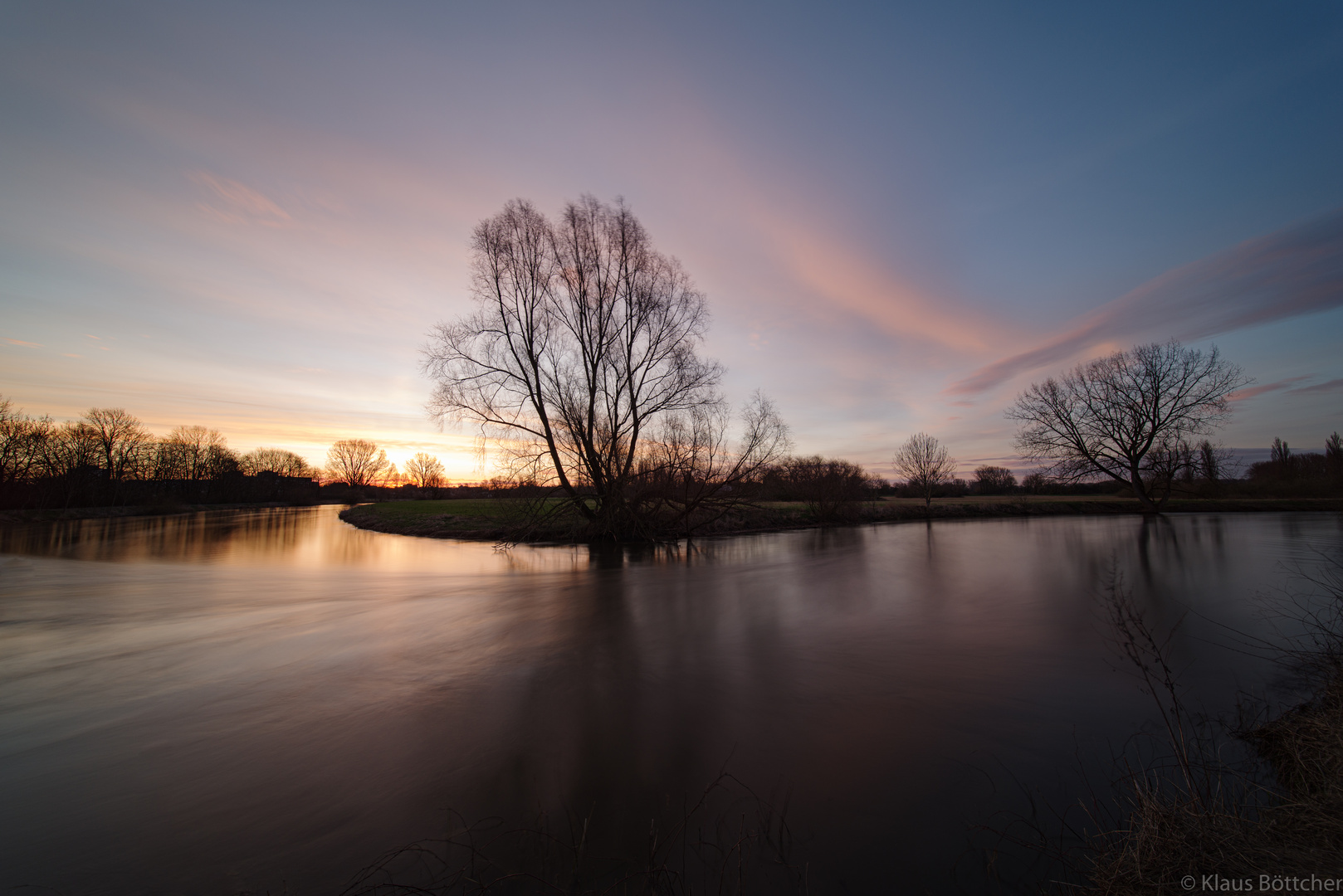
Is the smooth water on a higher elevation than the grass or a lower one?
lower

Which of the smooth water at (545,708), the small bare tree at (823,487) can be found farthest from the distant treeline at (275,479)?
the smooth water at (545,708)

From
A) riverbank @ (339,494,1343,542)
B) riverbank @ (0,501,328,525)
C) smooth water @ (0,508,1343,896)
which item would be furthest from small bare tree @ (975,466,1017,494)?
riverbank @ (0,501,328,525)

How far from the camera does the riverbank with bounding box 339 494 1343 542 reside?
83.5 ft

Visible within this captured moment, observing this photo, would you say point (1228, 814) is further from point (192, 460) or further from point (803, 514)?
point (192, 460)

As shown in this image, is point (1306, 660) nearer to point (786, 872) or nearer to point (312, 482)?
point (786, 872)

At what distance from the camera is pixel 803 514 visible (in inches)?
1341

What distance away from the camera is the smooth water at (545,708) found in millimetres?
3523

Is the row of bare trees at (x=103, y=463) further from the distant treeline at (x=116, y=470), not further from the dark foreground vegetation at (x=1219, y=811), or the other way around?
the dark foreground vegetation at (x=1219, y=811)

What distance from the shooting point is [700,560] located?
1791 cm

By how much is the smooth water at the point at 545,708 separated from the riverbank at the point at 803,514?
39.6 ft

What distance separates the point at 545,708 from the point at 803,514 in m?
30.3

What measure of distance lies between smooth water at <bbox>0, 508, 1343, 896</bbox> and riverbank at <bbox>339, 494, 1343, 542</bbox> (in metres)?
12.1

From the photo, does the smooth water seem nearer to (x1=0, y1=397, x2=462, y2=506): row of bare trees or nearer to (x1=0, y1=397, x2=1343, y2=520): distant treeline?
(x1=0, y1=397, x2=1343, y2=520): distant treeline

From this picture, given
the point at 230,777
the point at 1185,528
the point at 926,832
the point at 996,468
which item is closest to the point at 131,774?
the point at 230,777
